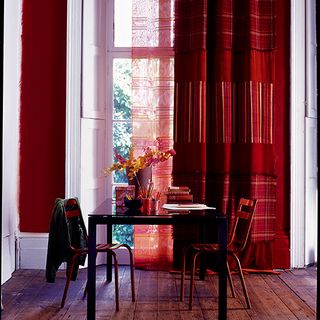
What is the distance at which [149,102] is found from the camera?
5656 mm

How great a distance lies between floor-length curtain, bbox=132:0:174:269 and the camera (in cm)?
564

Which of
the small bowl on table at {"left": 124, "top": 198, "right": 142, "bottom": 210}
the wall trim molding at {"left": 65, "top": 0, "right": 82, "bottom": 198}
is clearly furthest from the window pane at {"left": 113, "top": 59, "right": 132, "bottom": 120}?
the small bowl on table at {"left": 124, "top": 198, "right": 142, "bottom": 210}

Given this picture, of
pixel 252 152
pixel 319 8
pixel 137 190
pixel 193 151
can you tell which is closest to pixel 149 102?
pixel 193 151

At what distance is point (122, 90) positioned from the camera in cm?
605

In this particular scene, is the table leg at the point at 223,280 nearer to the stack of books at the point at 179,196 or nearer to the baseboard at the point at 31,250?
the stack of books at the point at 179,196

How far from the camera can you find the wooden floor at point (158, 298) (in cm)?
396

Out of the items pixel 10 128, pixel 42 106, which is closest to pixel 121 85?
pixel 42 106

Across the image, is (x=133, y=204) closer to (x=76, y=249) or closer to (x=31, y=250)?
(x=76, y=249)

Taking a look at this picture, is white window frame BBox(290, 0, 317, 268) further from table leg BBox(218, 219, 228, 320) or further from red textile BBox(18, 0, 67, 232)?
red textile BBox(18, 0, 67, 232)

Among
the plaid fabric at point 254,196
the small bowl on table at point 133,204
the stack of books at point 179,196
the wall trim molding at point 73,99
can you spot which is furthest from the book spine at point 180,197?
the wall trim molding at point 73,99

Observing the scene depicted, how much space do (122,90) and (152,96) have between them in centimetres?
51

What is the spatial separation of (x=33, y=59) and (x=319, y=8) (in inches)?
185

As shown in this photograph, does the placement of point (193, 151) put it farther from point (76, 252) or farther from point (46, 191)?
point (76, 252)

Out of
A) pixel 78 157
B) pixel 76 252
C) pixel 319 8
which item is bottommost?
pixel 76 252
